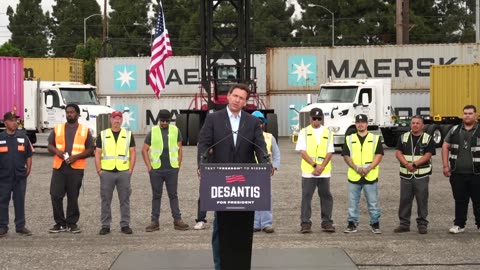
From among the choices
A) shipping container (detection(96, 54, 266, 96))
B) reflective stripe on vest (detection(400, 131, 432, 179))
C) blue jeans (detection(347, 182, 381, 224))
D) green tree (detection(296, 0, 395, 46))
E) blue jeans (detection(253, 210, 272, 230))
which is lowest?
blue jeans (detection(253, 210, 272, 230))

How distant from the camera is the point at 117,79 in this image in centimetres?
4622

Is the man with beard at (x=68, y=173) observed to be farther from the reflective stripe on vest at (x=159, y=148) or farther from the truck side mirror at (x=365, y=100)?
the truck side mirror at (x=365, y=100)

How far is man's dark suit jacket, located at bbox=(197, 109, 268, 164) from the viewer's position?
7258 millimetres

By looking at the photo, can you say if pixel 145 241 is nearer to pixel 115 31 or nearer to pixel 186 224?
pixel 186 224

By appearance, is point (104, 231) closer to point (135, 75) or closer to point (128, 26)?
point (135, 75)

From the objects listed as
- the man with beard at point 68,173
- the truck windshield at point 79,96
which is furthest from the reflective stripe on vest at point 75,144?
the truck windshield at point 79,96

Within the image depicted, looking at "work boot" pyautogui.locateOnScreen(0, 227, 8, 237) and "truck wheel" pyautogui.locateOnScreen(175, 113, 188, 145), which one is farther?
"truck wheel" pyautogui.locateOnScreen(175, 113, 188, 145)

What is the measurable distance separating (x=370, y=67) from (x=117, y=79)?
13.7 m

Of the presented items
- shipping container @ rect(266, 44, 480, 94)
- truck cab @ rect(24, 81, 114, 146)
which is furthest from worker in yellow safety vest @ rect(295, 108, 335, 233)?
shipping container @ rect(266, 44, 480, 94)

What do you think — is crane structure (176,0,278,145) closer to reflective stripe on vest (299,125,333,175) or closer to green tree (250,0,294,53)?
reflective stripe on vest (299,125,333,175)

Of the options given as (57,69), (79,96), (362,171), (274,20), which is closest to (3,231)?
(362,171)

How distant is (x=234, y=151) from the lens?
7.26 m

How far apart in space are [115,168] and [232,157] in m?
4.82

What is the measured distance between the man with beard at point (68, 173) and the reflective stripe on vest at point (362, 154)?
11.7 ft
